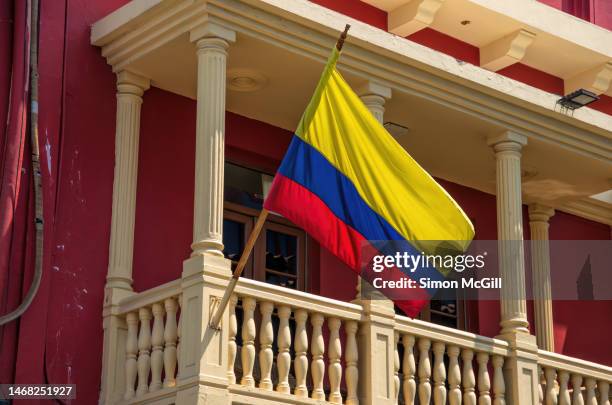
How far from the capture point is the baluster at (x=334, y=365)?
41.0 feet

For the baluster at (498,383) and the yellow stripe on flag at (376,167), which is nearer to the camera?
the yellow stripe on flag at (376,167)

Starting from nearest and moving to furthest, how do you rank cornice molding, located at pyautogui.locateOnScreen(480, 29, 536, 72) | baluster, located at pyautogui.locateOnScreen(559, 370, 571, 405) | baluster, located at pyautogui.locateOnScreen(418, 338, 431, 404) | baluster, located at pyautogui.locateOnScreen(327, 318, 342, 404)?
1. baluster, located at pyautogui.locateOnScreen(327, 318, 342, 404)
2. baluster, located at pyautogui.locateOnScreen(418, 338, 431, 404)
3. baluster, located at pyautogui.locateOnScreen(559, 370, 571, 405)
4. cornice molding, located at pyautogui.locateOnScreen(480, 29, 536, 72)

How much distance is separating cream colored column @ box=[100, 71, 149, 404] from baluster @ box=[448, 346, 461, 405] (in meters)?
3.03

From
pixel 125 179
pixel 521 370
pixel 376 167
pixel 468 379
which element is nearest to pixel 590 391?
pixel 521 370

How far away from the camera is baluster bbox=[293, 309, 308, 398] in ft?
40.2

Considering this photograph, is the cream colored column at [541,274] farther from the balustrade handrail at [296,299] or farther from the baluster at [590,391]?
the balustrade handrail at [296,299]

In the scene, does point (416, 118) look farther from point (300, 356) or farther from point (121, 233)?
point (121, 233)

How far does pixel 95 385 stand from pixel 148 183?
202 centimetres

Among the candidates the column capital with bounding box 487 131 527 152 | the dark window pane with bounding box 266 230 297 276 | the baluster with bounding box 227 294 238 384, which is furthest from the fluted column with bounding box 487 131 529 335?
the baluster with bounding box 227 294 238 384

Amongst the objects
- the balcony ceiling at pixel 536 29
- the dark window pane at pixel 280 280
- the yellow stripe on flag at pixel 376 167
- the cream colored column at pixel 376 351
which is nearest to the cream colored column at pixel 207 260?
the yellow stripe on flag at pixel 376 167

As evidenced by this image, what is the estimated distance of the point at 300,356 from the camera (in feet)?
40.6

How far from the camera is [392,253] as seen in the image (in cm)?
1197

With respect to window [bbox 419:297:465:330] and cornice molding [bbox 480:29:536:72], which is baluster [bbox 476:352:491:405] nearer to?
window [bbox 419:297:465:330]

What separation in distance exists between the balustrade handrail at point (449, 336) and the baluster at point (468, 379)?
78mm
